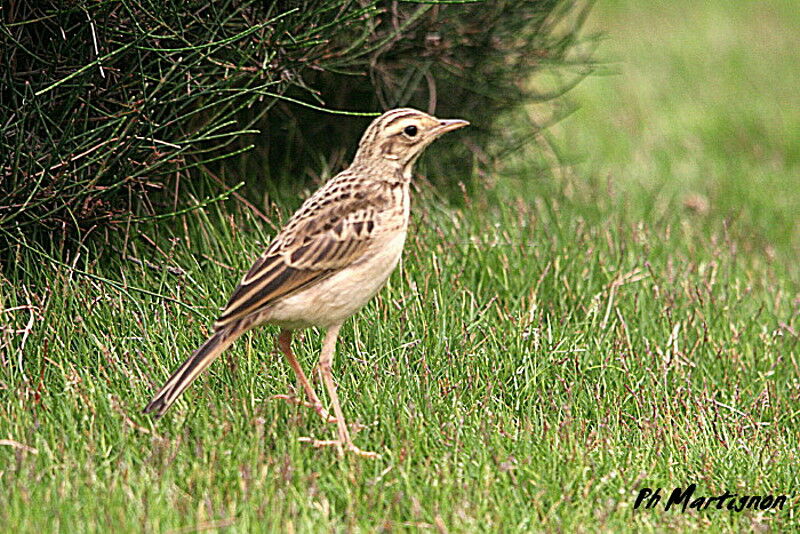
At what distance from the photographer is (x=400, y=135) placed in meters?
4.89

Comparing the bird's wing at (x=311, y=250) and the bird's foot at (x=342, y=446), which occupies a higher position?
the bird's wing at (x=311, y=250)

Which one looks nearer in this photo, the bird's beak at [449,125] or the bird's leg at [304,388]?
the bird's leg at [304,388]

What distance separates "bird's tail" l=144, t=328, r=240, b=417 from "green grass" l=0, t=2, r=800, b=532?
0.12 meters

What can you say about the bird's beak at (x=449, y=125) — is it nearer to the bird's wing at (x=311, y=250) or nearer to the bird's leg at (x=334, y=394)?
the bird's wing at (x=311, y=250)

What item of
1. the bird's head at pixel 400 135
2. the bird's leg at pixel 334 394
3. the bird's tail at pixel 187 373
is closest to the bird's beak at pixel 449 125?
the bird's head at pixel 400 135

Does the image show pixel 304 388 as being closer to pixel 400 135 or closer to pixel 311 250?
pixel 311 250

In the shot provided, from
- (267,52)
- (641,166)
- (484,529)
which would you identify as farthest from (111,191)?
(641,166)

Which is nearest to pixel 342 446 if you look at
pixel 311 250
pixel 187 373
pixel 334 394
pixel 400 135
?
pixel 334 394

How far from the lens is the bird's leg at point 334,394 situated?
4.43 meters

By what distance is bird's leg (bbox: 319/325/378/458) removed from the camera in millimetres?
4426

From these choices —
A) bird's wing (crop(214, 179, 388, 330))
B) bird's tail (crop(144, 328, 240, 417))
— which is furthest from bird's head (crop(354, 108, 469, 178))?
bird's tail (crop(144, 328, 240, 417))

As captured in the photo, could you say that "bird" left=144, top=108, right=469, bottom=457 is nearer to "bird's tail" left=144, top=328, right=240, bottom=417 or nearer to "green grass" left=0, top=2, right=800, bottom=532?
"bird's tail" left=144, top=328, right=240, bottom=417

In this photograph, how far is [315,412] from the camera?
184 inches

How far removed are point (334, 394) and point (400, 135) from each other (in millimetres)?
1154
